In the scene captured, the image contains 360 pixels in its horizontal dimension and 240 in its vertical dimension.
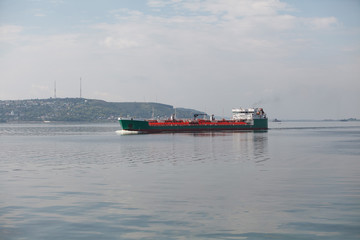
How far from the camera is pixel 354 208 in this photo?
53.1 ft

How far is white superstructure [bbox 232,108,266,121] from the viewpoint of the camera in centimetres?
13362

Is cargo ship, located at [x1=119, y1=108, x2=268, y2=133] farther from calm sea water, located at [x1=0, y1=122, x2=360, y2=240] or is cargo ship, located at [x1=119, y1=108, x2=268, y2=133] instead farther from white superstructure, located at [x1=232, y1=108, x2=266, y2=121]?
calm sea water, located at [x1=0, y1=122, x2=360, y2=240]

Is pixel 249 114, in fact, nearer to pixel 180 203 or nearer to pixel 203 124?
pixel 203 124

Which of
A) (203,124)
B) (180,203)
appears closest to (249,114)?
(203,124)

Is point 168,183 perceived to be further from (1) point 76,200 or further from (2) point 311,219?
(2) point 311,219

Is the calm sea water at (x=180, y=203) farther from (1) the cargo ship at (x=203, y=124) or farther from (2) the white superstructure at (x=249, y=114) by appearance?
(2) the white superstructure at (x=249, y=114)

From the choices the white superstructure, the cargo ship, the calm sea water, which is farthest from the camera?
the white superstructure

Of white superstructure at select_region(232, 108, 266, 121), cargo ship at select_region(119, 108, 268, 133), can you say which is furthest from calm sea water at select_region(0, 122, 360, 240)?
white superstructure at select_region(232, 108, 266, 121)

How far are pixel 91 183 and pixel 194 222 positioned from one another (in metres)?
10.9

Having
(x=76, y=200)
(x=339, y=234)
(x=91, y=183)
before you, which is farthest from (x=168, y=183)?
(x=339, y=234)

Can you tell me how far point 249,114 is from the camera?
135m

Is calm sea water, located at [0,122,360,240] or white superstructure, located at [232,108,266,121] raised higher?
white superstructure, located at [232,108,266,121]

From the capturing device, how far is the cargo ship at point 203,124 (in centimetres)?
11338

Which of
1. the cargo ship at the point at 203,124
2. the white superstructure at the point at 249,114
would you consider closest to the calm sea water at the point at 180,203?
the cargo ship at the point at 203,124
